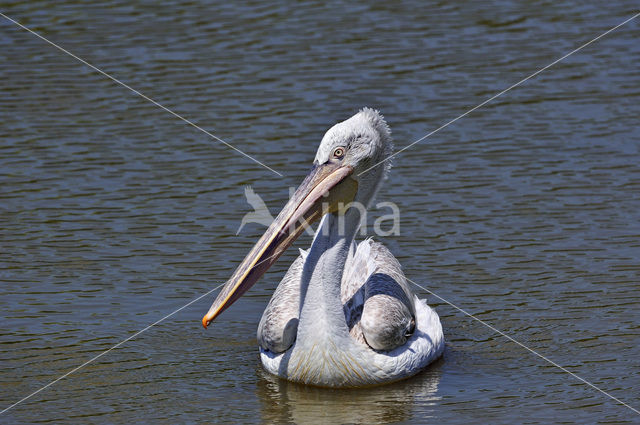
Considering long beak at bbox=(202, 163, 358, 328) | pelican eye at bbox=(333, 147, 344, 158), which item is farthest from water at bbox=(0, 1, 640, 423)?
pelican eye at bbox=(333, 147, 344, 158)

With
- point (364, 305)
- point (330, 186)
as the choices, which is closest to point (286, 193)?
point (364, 305)

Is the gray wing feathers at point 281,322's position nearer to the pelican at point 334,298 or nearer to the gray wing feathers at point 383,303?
the pelican at point 334,298

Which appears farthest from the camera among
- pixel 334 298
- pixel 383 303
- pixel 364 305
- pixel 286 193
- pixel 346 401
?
pixel 286 193

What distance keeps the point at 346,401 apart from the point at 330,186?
1.09 meters

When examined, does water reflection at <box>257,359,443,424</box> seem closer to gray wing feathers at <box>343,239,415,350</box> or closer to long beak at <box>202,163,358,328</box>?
gray wing feathers at <box>343,239,415,350</box>

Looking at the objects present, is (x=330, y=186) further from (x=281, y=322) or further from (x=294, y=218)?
(x=281, y=322)

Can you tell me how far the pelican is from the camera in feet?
Answer: 20.8

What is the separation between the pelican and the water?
127mm

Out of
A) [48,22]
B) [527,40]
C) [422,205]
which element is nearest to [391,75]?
[527,40]

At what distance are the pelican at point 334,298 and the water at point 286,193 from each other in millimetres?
127

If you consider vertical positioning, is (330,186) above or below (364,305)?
above

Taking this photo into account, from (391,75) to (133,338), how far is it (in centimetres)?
475

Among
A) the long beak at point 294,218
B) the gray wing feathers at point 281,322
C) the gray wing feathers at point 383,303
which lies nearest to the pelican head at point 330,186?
the long beak at point 294,218

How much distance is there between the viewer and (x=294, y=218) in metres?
6.32
